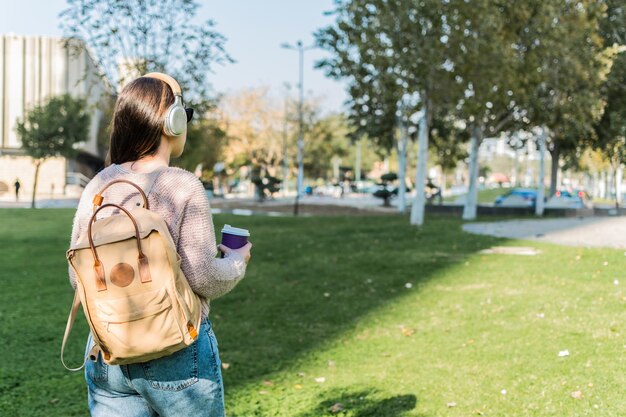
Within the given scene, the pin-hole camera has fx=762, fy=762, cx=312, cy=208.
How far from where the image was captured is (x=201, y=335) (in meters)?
2.25

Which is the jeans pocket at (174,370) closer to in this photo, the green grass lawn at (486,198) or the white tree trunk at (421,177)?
the white tree trunk at (421,177)

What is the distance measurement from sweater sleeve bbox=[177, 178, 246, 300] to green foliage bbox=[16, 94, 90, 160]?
49.5m

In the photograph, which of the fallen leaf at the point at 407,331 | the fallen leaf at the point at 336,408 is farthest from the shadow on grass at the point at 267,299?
the fallen leaf at the point at 407,331

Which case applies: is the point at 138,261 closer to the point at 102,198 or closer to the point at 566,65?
the point at 102,198

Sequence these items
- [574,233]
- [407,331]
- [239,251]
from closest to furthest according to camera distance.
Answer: [239,251] < [407,331] < [574,233]

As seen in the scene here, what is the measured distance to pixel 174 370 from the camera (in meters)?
2.19

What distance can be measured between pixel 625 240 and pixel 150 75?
573 inches

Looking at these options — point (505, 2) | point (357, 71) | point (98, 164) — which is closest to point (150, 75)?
point (357, 71)

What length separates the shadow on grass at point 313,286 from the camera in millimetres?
7602

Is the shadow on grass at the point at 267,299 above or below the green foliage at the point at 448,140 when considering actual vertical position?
below

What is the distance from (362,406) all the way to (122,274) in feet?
12.2

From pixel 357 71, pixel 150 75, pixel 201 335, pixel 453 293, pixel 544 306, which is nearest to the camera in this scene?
pixel 201 335

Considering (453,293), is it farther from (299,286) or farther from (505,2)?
(505,2)

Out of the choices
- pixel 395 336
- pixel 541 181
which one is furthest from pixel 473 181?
pixel 395 336
